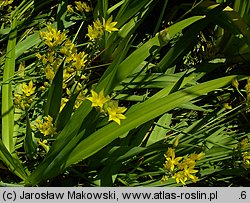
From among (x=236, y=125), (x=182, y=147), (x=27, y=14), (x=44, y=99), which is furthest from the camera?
(x=27, y=14)

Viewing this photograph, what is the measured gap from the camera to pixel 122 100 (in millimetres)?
1577

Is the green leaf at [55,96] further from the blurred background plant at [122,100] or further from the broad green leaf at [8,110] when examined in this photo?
the broad green leaf at [8,110]

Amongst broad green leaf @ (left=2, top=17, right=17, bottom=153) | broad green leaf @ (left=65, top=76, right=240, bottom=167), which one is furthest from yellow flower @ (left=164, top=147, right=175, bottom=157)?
broad green leaf @ (left=2, top=17, right=17, bottom=153)

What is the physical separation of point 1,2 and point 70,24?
0.27 metres

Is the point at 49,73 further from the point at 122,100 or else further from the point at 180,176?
the point at 180,176

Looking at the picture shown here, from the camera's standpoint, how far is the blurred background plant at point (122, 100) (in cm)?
125

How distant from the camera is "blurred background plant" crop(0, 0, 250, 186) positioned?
1252 millimetres

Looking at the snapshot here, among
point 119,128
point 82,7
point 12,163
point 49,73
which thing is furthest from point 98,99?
point 82,7

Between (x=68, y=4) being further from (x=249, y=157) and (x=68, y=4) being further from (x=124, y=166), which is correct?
(x=249, y=157)

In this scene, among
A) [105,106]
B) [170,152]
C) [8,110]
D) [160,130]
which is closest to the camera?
[105,106]

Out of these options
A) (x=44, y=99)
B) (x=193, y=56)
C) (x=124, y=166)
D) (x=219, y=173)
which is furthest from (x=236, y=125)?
(x=44, y=99)

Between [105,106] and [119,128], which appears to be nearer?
[105,106]

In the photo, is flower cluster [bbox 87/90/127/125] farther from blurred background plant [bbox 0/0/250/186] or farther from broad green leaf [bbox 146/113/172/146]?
broad green leaf [bbox 146/113/172/146]

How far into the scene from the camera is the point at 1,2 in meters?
1.62
